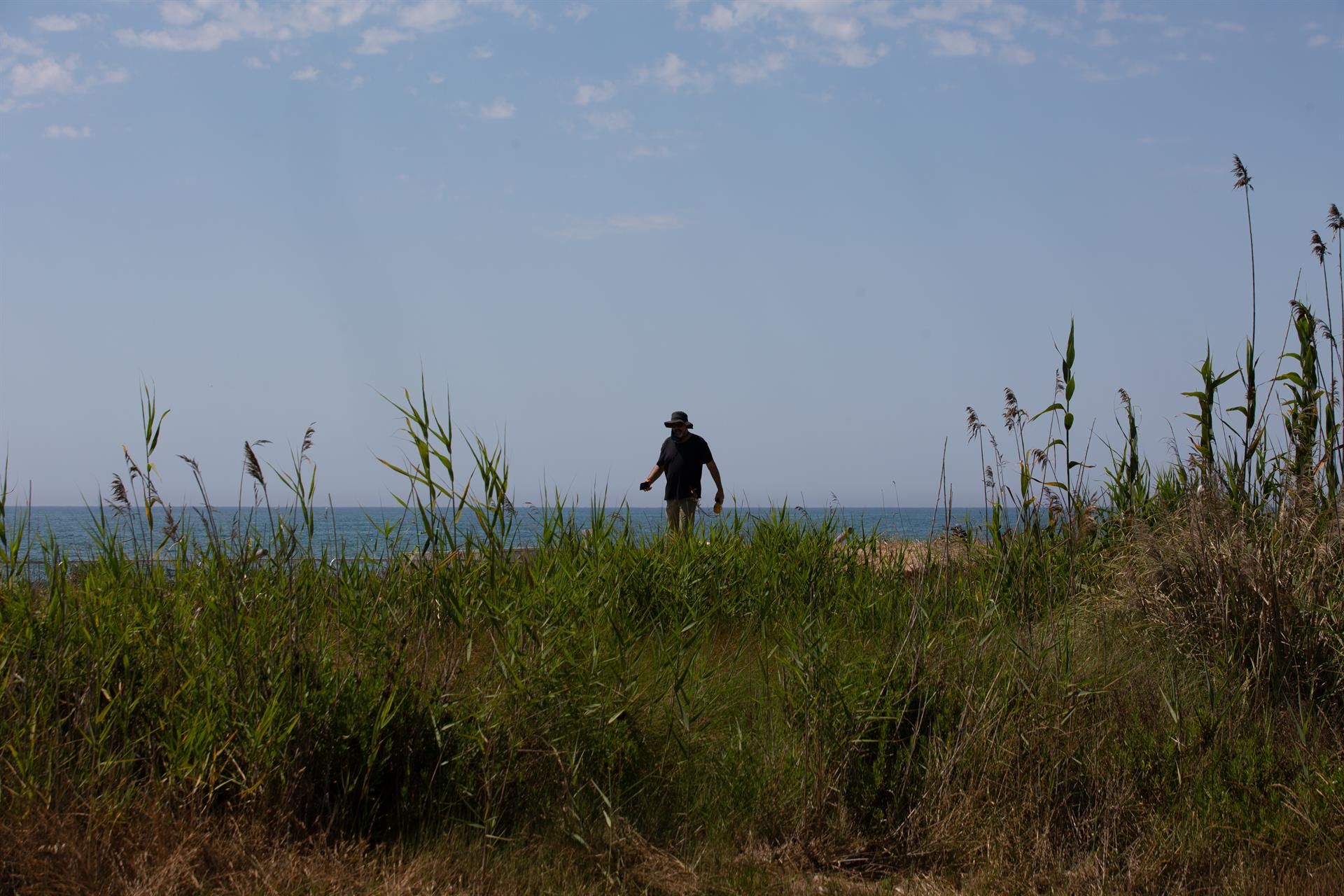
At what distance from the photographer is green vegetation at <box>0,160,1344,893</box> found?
9.82 ft

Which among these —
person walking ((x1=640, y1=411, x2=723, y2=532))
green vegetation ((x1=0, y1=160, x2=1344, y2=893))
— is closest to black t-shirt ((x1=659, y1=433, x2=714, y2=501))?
person walking ((x1=640, y1=411, x2=723, y2=532))

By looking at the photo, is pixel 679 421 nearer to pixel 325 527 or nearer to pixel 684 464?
pixel 684 464

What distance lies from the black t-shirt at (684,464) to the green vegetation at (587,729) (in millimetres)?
5573

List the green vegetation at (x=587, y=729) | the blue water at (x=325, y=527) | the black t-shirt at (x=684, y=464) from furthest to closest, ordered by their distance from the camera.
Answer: the black t-shirt at (x=684, y=464) → the blue water at (x=325, y=527) → the green vegetation at (x=587, y=729)

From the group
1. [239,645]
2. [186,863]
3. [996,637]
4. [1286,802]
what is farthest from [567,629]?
[1286,802]

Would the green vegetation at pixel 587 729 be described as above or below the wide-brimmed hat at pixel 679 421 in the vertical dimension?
below

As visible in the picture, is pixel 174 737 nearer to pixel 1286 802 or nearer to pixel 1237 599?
pixel 1286 802

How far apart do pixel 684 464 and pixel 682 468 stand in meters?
0.04

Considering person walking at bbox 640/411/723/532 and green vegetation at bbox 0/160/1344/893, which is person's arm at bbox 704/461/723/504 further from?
green vegetation at bbox 0/160/1344/893

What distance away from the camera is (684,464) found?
10.2 meters

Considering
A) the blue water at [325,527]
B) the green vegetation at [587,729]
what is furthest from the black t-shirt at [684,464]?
the green vegetation at [587,729]

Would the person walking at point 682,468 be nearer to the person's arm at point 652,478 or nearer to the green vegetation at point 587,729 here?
the person's arm at point 652,478

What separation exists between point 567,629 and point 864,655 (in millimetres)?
1287

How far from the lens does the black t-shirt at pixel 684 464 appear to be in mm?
10148
